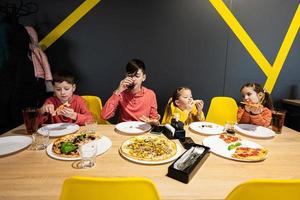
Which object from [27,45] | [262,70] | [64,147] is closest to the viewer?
[64,147]

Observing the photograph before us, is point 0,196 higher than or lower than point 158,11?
lower

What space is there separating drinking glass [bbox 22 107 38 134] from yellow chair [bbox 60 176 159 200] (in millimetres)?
944

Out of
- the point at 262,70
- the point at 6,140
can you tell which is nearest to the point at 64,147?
the point at 6,140

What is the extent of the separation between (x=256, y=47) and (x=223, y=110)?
111 cm

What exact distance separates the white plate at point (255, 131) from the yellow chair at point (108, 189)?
3.60 ft

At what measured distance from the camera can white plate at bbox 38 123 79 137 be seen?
1.46m

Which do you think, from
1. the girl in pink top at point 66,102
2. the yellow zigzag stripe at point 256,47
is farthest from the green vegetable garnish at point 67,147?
the yellow zigzag stripe at point 256,47

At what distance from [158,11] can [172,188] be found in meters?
2.26

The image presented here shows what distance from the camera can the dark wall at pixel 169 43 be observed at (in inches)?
101

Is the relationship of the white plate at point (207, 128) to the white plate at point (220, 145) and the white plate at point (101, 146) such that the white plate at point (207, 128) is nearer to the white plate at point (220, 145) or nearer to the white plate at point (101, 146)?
the white plate at point (220, 145)

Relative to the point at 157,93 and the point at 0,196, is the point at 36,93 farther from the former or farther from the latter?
the point at 0,196

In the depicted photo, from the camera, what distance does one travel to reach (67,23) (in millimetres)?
2541

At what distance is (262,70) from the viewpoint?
9.00ft

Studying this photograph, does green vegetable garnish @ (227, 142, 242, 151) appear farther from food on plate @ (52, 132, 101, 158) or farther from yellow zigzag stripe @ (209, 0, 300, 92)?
yellow zigzag stripe @ (209, 0, 300, 92)
